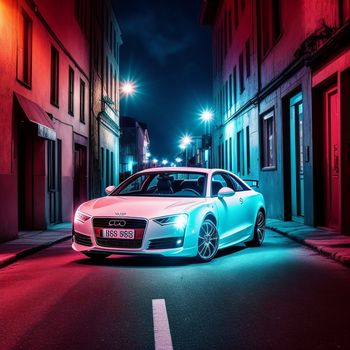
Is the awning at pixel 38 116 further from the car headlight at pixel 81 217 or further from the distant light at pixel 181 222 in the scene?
the distant light at pixel 181 222

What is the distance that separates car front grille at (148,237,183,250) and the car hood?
1.20 ft

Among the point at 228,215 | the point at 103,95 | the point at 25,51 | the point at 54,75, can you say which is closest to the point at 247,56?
the point at 103,95

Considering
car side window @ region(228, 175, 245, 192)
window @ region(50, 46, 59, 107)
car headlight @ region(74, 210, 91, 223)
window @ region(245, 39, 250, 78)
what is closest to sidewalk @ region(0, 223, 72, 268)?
car headlight @ region(74, 210, 91, 223)

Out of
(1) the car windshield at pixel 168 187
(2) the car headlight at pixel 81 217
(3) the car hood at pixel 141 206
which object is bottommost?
(2) the car headlight at pixel 81 217

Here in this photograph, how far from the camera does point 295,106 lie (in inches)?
719

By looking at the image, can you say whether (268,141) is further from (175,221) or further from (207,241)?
(175,221)

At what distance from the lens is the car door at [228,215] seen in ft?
32.1

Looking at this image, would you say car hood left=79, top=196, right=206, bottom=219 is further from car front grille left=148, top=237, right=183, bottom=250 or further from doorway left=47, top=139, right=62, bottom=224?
doorway left=47, top=139, right=62, bottom=224

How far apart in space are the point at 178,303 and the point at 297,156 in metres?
12.7

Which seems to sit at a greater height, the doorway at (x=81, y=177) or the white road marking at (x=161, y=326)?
the doorway at (x=81, y=177)

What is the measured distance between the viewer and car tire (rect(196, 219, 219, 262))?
29.6 feet

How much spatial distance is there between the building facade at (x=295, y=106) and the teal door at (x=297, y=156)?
0.03 m

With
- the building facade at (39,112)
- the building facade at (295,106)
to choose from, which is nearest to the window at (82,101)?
the building facade at (39,112)

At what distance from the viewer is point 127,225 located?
28.0 ft
